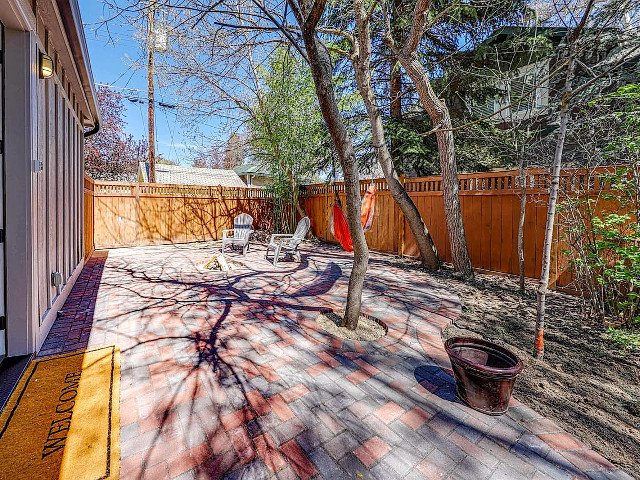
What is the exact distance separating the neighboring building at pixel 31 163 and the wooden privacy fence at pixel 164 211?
14.8ft

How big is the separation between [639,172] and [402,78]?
5.60 meters

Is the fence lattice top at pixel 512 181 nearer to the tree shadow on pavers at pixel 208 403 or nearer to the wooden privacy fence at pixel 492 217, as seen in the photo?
the wooden privacy fence at pixel 492 217

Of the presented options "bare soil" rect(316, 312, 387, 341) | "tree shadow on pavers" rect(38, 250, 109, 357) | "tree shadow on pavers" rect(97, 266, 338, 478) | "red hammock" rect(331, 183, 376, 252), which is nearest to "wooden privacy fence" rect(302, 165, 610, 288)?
"red hammock" rect(331, 183, 376, 252)

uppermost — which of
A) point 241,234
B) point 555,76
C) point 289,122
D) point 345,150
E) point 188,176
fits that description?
point 289,122

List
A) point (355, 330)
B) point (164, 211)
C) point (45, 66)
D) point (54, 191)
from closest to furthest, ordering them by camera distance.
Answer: point (45, 66) → point (355, 330) → point (54, 191) → point (164, 211)

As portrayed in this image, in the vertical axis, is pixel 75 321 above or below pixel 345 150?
below

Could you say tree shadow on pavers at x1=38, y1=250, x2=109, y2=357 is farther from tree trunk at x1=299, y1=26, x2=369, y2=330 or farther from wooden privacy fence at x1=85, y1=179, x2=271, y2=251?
wooden privacy fence at x1=85, y1=179, x2=271, y2=251

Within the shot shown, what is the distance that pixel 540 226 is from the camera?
4426mm

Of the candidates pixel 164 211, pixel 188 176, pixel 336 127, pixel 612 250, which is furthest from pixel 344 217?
pixel 188 176

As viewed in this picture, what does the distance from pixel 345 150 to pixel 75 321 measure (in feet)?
10.4

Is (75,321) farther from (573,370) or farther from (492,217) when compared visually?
(492,217)

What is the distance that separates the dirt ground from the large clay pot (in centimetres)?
27

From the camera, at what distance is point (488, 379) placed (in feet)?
5.74

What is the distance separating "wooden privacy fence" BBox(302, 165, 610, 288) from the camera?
4168 mm
